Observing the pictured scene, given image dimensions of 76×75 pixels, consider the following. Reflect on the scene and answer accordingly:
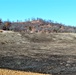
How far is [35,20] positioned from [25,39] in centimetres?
1457

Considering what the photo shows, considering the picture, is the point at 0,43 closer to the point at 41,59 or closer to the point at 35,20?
the point at 41,59

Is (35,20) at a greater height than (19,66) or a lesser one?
greater

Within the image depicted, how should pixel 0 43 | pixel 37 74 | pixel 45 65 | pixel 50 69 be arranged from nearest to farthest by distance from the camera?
1. pixel 37 74
2. pixel 50 69
3. pixel 45 65
4. pixel 0 43

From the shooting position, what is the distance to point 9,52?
2144 centimetres

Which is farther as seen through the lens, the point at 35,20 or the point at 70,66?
the point at 35,20

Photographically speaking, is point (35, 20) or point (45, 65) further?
point (35, 20)

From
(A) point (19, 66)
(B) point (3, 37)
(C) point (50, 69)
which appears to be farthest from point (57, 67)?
(B) point (3, 37)

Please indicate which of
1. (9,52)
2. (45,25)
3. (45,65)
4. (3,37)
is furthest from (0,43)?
(45,25)

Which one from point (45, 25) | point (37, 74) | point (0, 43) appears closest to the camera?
point (37, 74)

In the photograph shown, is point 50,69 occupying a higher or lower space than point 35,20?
lower

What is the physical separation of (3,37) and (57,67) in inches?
532

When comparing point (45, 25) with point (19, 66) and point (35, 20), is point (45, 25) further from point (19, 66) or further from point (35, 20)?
point (19, 66)

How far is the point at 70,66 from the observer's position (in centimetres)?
1638

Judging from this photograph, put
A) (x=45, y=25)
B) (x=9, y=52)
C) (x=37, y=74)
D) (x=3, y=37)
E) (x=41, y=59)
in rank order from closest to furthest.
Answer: (x=37, y=74) < (x=41, y=59) < (x=9, y=52) < (x=3, y=37) < (x=45, y=25)
